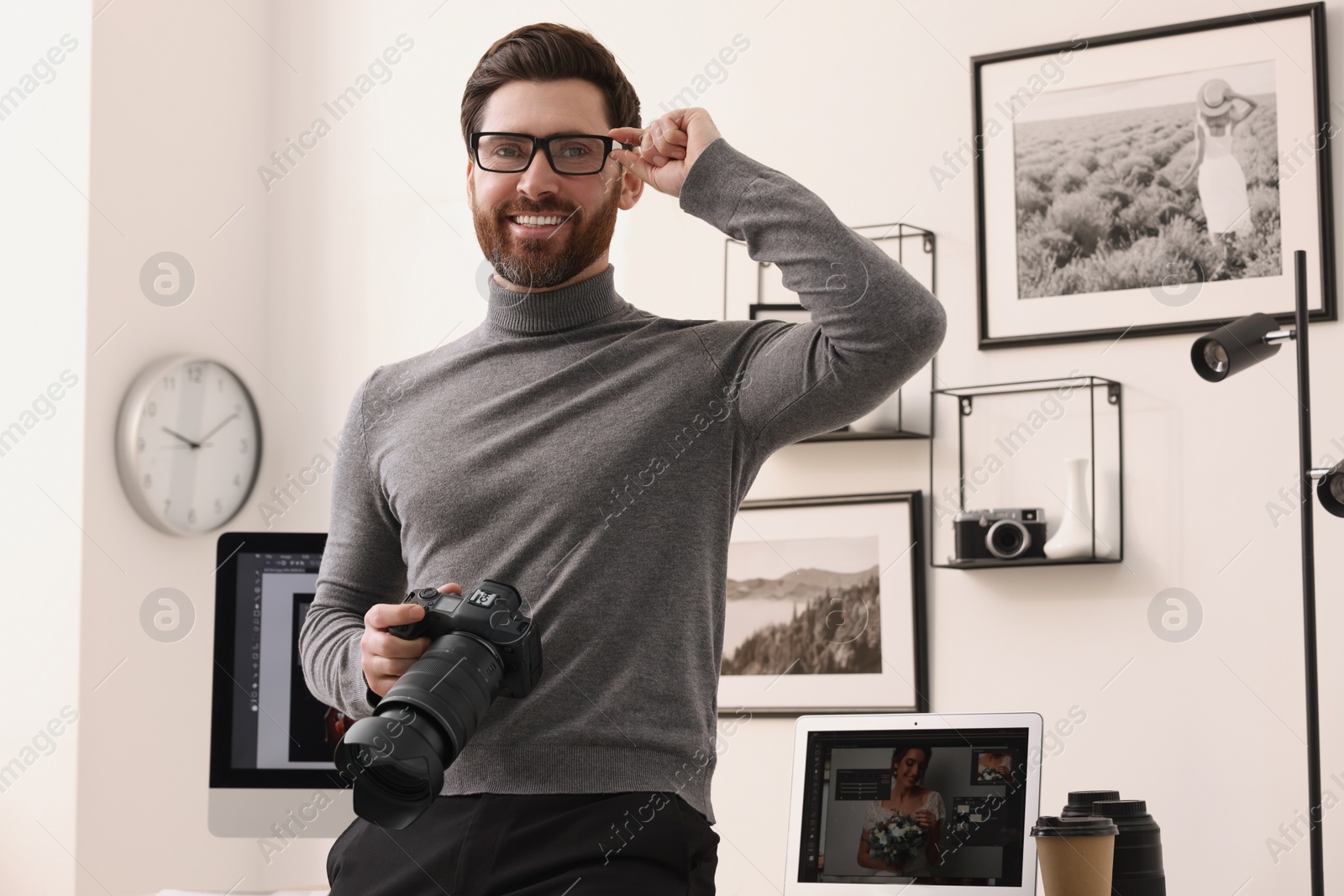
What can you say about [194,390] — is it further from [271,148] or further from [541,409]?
[541,409]

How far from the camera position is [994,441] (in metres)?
2.11

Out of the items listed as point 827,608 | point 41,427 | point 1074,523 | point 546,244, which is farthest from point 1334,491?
point 41,427

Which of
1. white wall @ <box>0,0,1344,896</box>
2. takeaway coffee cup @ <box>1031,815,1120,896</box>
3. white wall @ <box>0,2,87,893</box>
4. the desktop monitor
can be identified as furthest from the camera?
white wall @ <box>0,2,87,893</box>

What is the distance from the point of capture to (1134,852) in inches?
62.8

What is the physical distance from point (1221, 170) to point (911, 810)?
1.06 m

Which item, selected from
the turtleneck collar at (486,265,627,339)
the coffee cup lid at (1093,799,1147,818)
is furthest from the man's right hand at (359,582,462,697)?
the coffee cup lid at (1093,799,1147,818)

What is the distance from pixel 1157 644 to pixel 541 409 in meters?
1.25

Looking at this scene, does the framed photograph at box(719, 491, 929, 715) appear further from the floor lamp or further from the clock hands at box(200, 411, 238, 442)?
the clock hands at box(200, 411, 238, 442)

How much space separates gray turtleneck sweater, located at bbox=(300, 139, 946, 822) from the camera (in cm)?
95

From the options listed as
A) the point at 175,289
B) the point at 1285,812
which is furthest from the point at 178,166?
the point at 1285,812

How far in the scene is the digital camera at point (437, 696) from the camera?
828 millimetres

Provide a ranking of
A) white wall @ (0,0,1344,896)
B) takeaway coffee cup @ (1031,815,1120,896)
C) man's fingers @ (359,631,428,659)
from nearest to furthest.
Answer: man's fingers @ (359,631,428,659), takeaway coffee cup @ (1031,815,1120,896), white wall @ (0,0,1344,896)

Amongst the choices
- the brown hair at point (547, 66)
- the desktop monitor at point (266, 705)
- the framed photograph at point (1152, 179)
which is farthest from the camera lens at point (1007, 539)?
the brown hair at point (547, 66)

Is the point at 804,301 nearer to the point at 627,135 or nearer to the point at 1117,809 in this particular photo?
the point at 627,135
